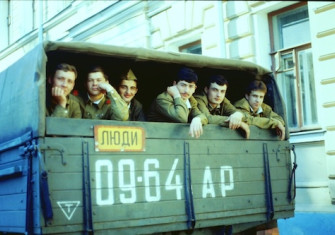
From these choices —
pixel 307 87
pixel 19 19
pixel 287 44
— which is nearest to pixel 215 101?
pixel 307 87

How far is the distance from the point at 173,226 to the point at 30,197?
3.69 feet

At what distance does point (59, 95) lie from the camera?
12.6 ft

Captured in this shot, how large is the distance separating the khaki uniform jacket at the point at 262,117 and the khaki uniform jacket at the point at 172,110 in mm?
511

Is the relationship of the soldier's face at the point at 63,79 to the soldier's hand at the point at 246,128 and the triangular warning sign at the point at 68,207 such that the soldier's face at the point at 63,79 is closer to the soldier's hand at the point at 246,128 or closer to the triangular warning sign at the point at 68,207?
the triangular warning sign at the point at 68,207

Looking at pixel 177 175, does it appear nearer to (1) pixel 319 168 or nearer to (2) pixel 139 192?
(2) pixel 139 192

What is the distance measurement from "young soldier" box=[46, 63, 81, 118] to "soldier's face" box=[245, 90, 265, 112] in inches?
70.0

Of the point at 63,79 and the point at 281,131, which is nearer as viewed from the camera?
the point at 63,79

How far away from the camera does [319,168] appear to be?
742cm

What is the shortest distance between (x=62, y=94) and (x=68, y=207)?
90 cm

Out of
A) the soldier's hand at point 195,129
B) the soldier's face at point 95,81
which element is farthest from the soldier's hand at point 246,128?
the soldier's face at point 95,81

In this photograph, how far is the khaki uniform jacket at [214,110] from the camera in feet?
14.8

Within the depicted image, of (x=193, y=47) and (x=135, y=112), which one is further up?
(x=193, y=47)

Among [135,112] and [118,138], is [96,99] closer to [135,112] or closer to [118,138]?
[135,112]

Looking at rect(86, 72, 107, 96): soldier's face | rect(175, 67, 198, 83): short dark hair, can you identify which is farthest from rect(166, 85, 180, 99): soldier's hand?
rect(86, 72, 107, 96): soldier's face
